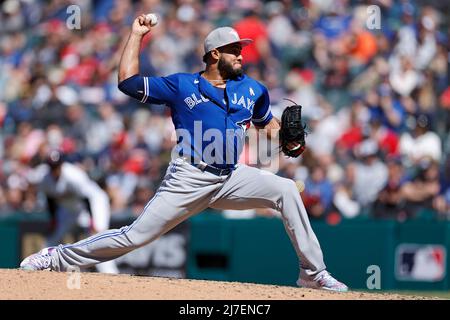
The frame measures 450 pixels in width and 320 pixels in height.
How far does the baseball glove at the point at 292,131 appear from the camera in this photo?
25.7 ft

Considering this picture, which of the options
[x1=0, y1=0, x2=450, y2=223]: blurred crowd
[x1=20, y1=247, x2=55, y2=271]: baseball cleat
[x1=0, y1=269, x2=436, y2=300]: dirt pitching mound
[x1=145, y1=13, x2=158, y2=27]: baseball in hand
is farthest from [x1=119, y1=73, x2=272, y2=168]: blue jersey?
[x1=0, y1=0, x2=450, y2=223]: blurred crowd

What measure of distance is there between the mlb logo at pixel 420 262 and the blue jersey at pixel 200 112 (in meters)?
5.22

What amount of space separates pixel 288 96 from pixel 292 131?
22.5ft

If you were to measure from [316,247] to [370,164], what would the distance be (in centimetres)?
558

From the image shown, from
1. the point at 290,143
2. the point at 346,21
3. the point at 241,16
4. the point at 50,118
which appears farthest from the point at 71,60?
the point at 290,143

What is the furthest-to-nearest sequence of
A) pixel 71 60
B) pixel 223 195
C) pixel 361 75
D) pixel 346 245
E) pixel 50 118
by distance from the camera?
1. pixel 71 60
2. pixel 50 118
3. pixel 361 75
4. pixel 346 245
5. pixel 223 195

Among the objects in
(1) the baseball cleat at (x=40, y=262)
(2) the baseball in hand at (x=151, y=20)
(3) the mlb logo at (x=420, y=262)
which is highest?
(2) the baseball in hand at (x=151, y=20)

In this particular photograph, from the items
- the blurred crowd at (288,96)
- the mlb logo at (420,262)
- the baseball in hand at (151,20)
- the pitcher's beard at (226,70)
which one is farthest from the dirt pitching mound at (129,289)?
the blurred crowd at (288,96)

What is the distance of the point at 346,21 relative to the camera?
15156 mm

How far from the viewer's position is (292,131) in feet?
25.7

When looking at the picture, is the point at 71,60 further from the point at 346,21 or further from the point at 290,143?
the point at 290,143

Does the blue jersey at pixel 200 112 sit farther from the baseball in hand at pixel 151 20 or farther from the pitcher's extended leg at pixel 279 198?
the baseball in hand at pixel 151 20

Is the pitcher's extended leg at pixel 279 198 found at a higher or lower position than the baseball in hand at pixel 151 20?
lower

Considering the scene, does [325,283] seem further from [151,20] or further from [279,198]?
[151,20]
